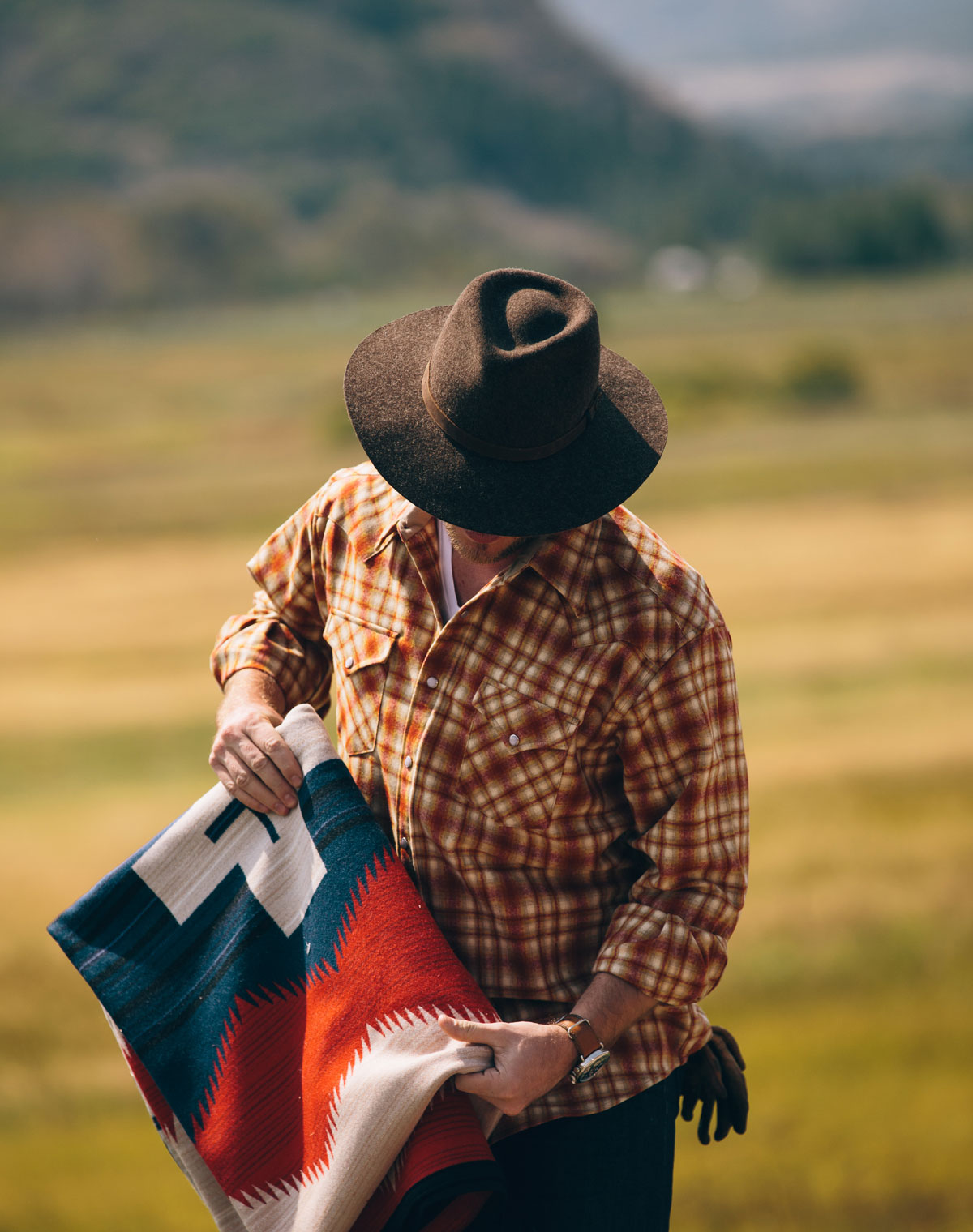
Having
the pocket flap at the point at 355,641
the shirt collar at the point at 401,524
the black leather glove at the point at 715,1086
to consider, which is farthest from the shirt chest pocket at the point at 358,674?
the black leather glove at the point at 715,1086

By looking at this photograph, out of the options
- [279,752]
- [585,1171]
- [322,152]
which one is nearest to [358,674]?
[279,752]

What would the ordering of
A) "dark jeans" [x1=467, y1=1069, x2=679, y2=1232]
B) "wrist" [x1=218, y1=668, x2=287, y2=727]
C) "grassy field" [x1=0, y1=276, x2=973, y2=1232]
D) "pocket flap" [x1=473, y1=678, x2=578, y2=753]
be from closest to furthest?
"pocket flap" [x1=473, y1=678, x2=578, y2=753], "dark jeans" [x1=467, y1=1069, x2=679, y2=1232], "wrist" [x1=218, y1=668, x2=287, y2=727], "grassy field" [x1=0, y1=276, x2=973, y2=1232]

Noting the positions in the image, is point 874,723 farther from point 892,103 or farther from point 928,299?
point 892,103

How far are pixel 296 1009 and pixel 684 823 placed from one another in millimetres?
593

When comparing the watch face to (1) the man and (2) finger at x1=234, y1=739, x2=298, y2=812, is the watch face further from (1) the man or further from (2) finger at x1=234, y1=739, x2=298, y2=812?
(2) finger at x1=234, y1=739, x2=298, y2=812

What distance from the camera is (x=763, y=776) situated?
10047mm

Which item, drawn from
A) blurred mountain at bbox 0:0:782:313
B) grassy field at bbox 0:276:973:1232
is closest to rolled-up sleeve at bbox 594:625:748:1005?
grassy field at bbox 0:276:973:1232

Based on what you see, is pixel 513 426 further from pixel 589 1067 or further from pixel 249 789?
pixel 589 1067

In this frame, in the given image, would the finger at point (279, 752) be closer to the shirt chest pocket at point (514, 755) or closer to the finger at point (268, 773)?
the finger at point (268, 773)

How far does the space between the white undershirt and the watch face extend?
1.96 ft

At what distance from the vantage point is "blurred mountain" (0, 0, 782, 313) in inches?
3558

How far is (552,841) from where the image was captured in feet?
5.67

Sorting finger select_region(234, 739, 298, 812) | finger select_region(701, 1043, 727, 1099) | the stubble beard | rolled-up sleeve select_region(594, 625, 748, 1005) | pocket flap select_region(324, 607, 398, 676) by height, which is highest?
the stubble beard

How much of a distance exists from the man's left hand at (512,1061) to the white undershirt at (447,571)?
54cm
